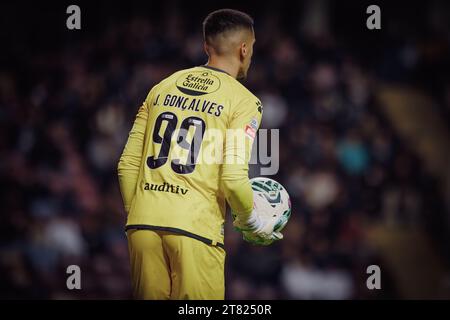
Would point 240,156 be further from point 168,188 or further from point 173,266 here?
point 173,266

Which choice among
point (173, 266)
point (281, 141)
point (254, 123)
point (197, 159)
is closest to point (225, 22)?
point (254, 123)

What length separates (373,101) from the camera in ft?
41.8

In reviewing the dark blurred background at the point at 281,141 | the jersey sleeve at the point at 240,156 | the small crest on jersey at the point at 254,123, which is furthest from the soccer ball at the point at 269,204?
the dark blurred background at the point at 281,141

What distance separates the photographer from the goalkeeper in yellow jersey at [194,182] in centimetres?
472

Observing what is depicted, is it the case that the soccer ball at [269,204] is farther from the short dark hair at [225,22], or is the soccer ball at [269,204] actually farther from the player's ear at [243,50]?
the short dark hair at [225,22]

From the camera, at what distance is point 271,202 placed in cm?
508

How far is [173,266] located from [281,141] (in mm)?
6484

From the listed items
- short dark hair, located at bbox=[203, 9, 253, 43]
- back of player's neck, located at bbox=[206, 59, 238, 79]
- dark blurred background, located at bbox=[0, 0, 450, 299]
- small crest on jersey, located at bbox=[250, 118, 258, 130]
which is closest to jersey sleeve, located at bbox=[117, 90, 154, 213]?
back of player's neck, located at bbox=[206, 59, 238, 79]

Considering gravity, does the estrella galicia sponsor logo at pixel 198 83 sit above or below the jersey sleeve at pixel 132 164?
above

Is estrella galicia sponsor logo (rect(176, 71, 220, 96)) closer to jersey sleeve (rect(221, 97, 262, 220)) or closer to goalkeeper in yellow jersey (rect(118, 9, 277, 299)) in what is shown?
goalkeeper in yellow jersey (rect(118, 9, 277, 299))

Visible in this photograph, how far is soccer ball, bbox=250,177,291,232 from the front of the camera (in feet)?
16.5

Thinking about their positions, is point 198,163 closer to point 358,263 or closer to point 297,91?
point 358,263

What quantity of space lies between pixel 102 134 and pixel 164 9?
4.37m

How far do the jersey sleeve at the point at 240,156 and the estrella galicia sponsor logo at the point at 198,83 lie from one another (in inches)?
7.7
